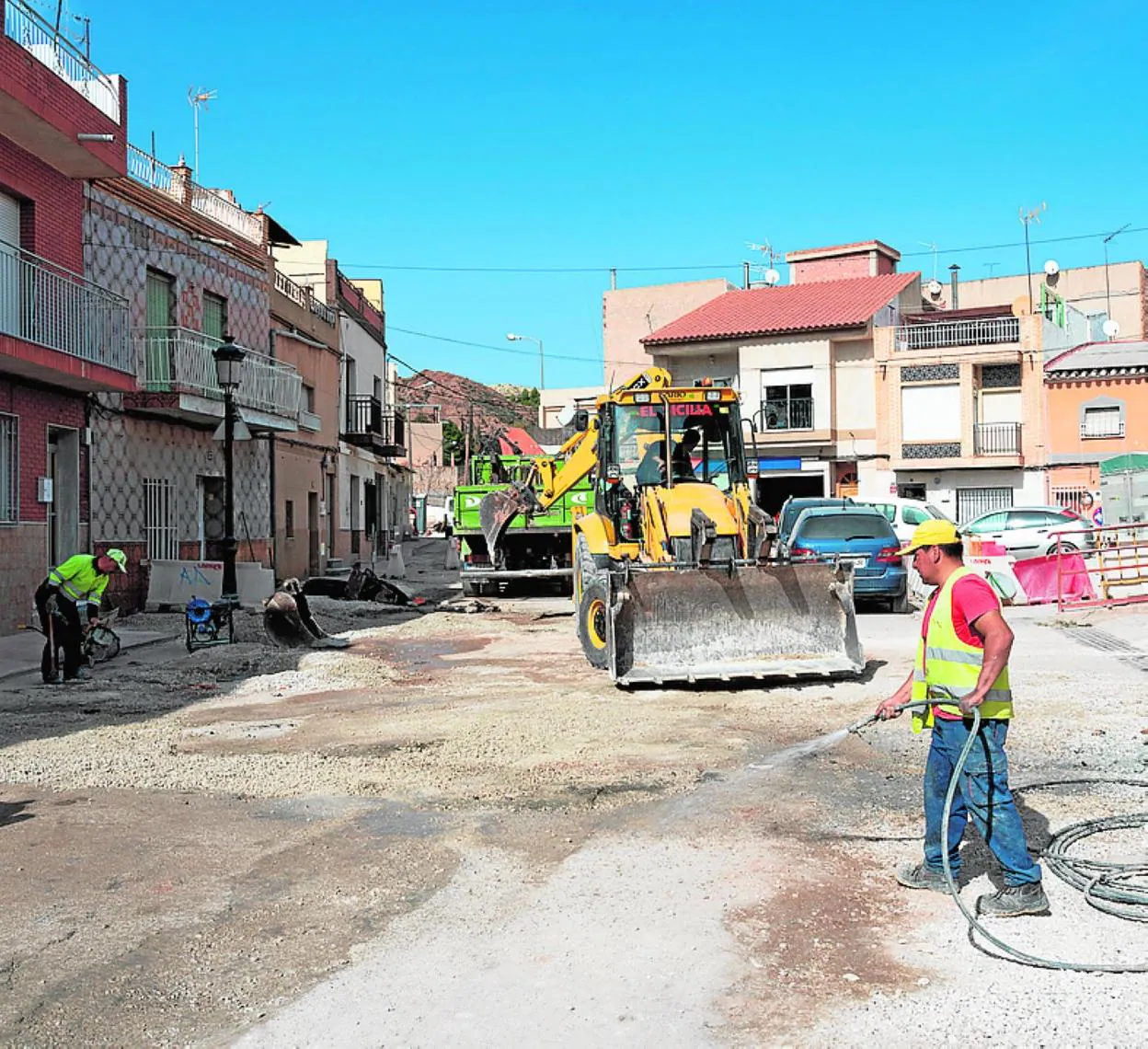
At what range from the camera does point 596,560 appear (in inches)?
498

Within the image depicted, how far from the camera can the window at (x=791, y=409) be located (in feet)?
140

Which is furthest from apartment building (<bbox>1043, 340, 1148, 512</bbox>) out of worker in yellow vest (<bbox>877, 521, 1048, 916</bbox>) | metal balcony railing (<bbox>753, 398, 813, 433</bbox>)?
worker in yellow vest (<bbox>877, 521, 1048, 916</bbox>)

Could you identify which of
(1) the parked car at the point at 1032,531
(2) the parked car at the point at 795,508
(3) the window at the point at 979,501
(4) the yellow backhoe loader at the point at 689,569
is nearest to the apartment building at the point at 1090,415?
(3) the window at the point at 979,501

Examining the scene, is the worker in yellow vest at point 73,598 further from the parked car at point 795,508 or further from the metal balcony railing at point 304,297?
the metal balcony railing at point 304,297

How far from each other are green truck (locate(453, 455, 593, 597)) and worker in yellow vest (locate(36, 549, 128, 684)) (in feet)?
32.9

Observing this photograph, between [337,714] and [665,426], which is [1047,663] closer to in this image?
[665,426]

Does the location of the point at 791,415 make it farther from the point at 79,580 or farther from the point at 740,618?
the point at 79,580

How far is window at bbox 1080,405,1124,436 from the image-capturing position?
37969 mm

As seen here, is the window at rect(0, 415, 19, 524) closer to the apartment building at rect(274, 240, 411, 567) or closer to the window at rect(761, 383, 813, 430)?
the apartment building at rect(274, 240, 411, 567)

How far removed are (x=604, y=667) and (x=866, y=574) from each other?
688 centimetres

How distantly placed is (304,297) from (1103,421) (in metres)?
24.9

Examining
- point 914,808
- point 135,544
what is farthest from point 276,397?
point 914,808

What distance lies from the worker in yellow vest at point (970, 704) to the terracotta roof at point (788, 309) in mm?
37976

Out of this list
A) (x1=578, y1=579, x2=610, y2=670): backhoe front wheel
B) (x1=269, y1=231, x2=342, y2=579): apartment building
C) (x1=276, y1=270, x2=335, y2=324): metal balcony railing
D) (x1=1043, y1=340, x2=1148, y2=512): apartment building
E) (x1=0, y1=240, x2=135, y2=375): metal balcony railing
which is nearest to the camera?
(x1=578, y1=579, x2=610, y2=670): backhoe front wheel
